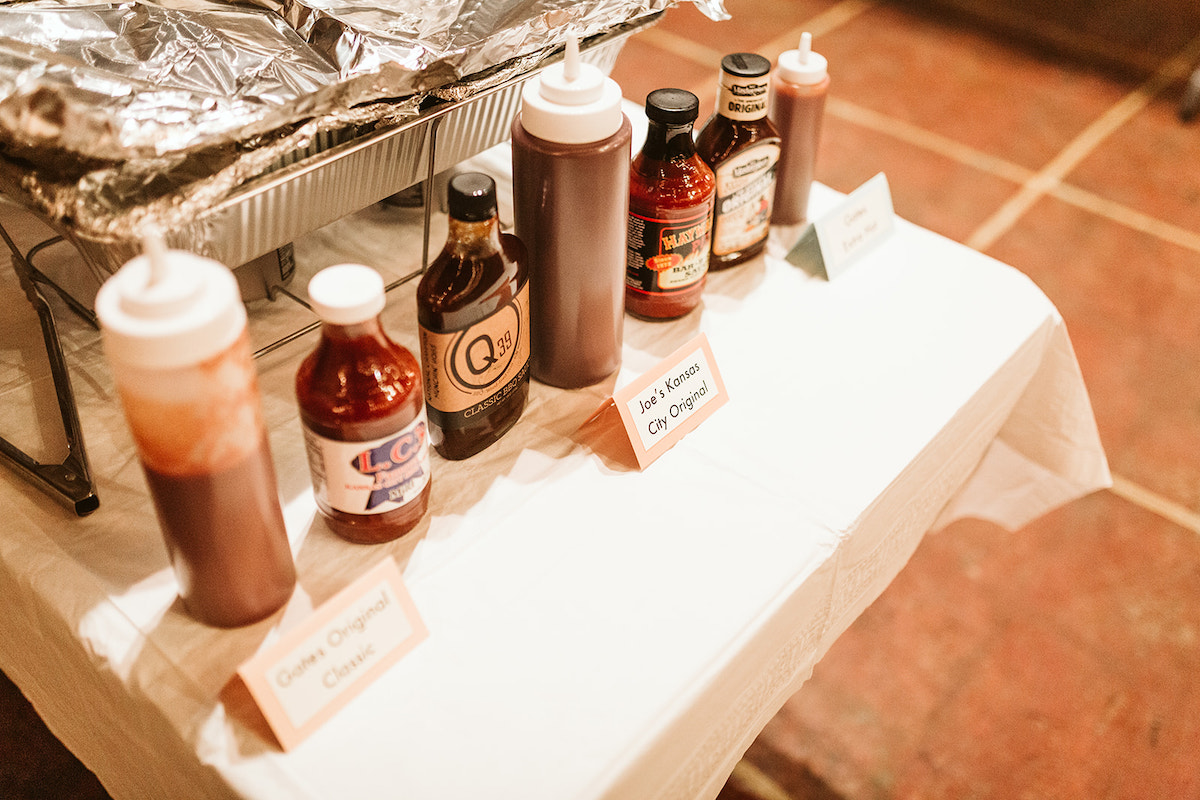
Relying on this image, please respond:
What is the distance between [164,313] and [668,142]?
1.44ft

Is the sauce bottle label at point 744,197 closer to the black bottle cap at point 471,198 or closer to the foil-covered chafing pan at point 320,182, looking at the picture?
the foil-covered chafing pan at point 320,182

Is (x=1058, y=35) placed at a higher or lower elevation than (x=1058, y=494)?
lower

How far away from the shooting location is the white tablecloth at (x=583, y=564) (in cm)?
54

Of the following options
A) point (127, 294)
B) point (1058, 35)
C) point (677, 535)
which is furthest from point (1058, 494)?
point (1058, 35)

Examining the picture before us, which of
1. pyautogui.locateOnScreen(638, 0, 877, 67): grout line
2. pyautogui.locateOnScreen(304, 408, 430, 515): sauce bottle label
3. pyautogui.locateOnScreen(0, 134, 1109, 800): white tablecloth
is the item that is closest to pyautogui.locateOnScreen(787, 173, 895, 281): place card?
pyautogui.locateOnScreen(0, 134, 1109, 800): white tablecloth

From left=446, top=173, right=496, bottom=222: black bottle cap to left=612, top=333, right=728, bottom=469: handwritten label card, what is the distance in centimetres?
18

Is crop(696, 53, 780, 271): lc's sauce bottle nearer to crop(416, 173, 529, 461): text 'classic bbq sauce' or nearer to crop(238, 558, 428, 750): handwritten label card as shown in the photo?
crop(416, 173, 529, 461): text 'classic bbq sauce'

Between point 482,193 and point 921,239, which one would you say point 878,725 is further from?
point 482,193

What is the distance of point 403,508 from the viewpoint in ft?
2.01

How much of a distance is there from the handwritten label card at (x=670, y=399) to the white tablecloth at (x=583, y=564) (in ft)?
0.05

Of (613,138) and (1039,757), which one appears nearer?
(613,138)

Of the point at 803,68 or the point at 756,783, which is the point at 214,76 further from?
the point at 756,783

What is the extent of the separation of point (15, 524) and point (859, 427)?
25.8 inches

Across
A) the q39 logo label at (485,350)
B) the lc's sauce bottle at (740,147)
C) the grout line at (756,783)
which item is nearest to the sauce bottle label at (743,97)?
the lc's sauce bottle at (740,147)
